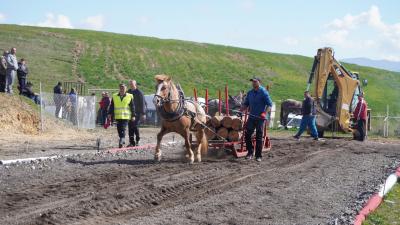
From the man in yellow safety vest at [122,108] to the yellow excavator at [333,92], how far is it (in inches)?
365

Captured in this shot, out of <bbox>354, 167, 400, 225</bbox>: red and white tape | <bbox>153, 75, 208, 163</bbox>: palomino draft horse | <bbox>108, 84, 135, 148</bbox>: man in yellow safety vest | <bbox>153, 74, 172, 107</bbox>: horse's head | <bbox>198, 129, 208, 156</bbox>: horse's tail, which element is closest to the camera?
<bbox>354, 167, 400, 225</bbox>: red and white tape

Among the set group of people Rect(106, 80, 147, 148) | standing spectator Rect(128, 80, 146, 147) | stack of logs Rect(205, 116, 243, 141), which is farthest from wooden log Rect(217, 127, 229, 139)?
standing spectator Rect(128, 80, 146, 147)

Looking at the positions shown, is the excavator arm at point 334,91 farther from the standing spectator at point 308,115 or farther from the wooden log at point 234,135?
the wooden log at point 234,135

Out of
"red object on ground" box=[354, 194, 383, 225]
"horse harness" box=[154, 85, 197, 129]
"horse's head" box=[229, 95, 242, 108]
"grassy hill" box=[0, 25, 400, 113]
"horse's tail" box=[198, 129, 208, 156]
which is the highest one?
"grassy hill" box=[0, 25, 400, 113]

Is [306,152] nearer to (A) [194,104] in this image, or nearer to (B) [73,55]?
(A) [194,104]

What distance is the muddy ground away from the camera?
855cm

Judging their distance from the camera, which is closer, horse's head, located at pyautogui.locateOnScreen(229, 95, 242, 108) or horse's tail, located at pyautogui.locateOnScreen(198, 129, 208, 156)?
horse's tail, located at pyautogui.locateOnScreen(198, 129, 208, 156)

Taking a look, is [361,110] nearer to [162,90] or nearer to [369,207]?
[162,90]

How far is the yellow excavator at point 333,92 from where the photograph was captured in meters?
23.7

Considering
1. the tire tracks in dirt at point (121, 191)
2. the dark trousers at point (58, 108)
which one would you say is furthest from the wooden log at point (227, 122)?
the dark trousers at point (58, 108)

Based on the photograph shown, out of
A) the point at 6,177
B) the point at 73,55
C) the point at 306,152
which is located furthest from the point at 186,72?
the point at 6,177

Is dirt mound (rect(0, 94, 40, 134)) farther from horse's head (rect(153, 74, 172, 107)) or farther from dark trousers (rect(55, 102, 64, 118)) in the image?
horse's head (rect(153, 74, 172, 107))

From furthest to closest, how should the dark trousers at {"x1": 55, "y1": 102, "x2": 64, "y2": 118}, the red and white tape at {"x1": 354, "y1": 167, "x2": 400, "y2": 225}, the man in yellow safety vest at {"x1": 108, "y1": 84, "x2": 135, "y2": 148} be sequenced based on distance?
the dark trousers at {"x1": 55, "y1": 102, "x2": 64, "y2": 118}, the man in yellow safety vest at {"x1": 108, "y1": 84, "x2": 135, "y2": 148}, the red and white tape at {"x1": 354, "y1": 167, "x2": 400, "y2": 225}

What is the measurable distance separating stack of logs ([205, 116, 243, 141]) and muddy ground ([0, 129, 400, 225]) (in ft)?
1.79
